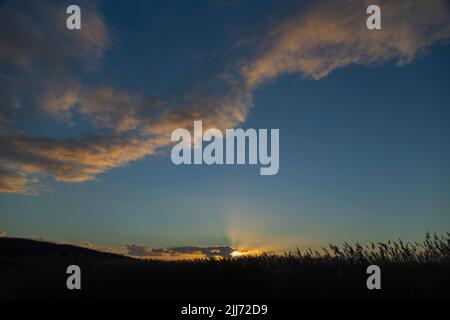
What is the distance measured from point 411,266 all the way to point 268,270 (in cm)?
296
